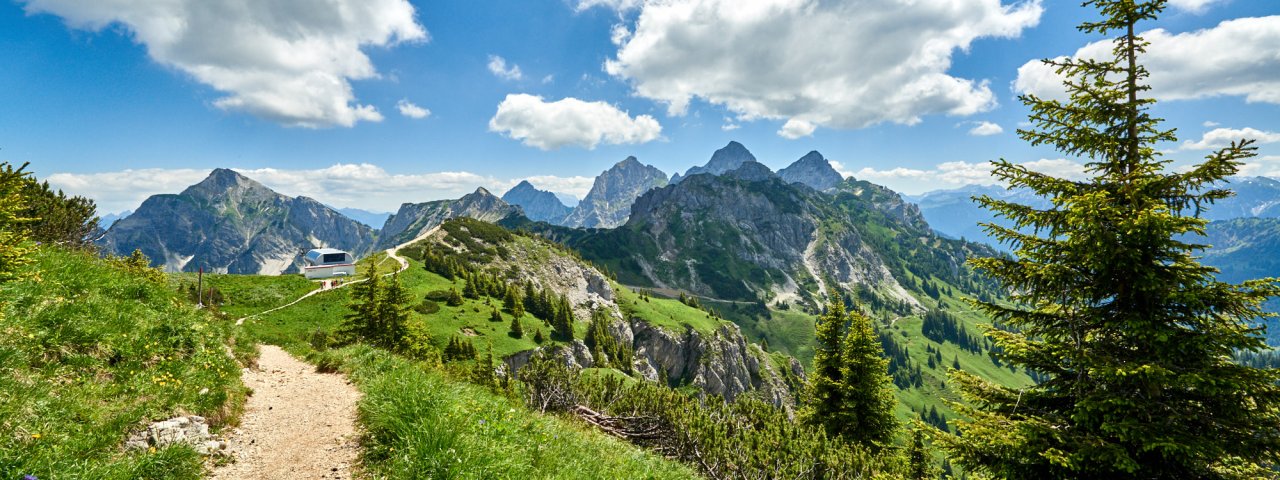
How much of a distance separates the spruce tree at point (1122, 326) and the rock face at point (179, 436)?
14.4 metres

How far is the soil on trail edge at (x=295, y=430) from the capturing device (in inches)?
319

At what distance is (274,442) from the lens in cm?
945

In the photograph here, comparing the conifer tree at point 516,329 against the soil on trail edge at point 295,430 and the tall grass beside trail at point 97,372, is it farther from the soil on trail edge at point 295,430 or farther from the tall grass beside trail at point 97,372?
the tall grass beside trail at point 97,372

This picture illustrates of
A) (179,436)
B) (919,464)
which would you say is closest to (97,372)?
(179,436)

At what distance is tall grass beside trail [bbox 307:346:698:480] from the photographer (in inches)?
259

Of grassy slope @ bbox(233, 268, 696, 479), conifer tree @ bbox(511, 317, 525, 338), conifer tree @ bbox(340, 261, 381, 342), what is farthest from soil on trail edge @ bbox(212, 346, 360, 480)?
conifer tree @ bbox(511, 317, 525, 338)

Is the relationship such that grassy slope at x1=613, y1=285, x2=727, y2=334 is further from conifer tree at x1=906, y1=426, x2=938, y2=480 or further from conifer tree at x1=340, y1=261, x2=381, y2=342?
conifer tree at x1=906, y1=426, x2=938, y2=480

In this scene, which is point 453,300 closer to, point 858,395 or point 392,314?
point 392,314

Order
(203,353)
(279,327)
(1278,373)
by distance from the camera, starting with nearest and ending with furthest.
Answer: (1278,373), (203,353), (279,327)

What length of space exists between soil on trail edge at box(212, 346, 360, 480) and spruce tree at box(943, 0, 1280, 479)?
41.5ft

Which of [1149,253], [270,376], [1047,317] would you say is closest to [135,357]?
[270,376]

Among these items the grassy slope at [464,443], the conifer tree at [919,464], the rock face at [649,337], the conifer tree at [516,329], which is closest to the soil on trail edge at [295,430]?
the grassy slope at [464,443]

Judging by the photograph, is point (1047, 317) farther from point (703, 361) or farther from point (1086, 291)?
point (703, 361)

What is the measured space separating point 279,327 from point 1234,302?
7253cm
